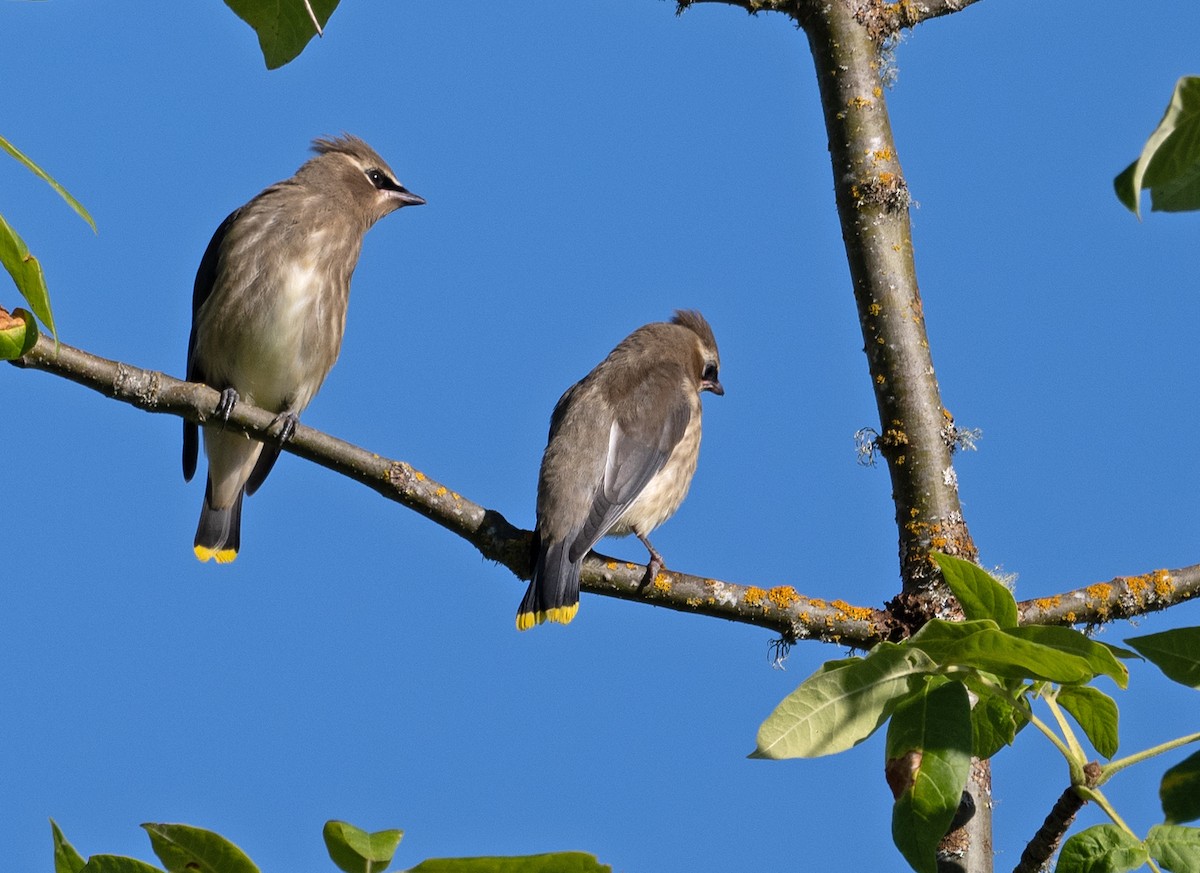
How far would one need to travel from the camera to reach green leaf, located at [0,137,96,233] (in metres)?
1.15

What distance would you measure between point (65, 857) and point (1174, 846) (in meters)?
1.03

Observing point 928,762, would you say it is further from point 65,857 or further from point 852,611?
point 852,611

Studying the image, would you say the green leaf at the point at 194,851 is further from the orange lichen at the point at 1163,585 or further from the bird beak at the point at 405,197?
the bird beak at the point at 405,197

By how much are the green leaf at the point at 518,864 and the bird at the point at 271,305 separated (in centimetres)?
495

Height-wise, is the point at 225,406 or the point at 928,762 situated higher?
the point at 225,406

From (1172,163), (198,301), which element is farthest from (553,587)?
(1172,163)

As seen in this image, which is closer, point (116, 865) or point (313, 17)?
point (116, 865)

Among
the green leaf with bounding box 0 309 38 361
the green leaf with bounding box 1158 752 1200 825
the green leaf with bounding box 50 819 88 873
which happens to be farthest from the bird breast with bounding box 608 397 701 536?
the green leaf with bounding box 50 819 88 873

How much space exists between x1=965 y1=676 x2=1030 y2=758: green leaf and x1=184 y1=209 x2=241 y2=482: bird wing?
492 cm

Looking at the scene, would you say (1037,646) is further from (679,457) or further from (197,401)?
(679,457)

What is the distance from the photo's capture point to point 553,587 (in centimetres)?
476

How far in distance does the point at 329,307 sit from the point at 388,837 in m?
5.46

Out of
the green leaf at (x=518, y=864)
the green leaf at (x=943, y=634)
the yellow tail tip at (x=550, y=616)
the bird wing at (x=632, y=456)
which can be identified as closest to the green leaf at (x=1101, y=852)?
the green leaf at (x=943, y=634)

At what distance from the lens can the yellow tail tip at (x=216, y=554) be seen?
6953 millimetres
